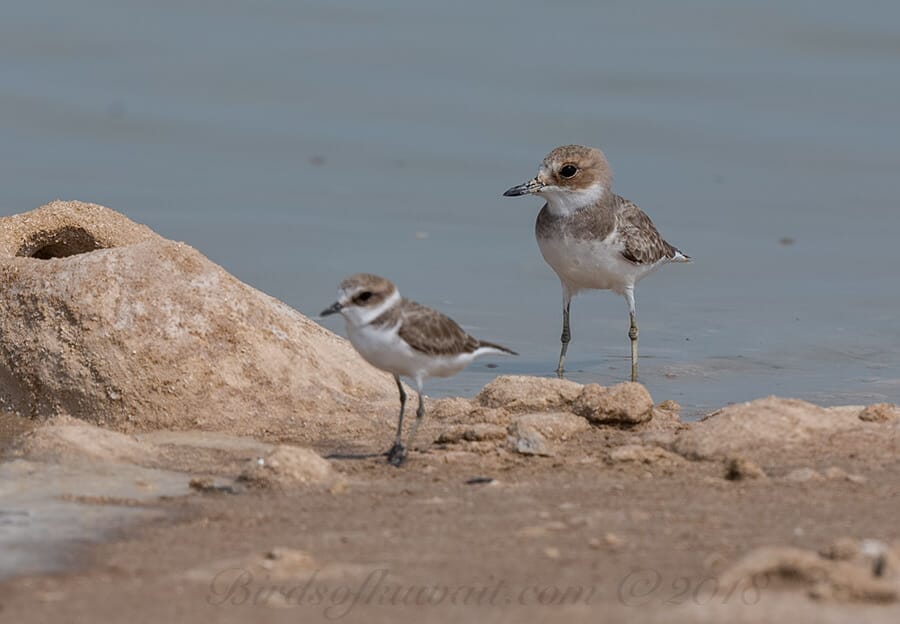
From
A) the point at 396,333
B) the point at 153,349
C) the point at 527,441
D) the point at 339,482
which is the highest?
the point at 396,333

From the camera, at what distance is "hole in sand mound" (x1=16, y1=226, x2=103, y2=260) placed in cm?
971

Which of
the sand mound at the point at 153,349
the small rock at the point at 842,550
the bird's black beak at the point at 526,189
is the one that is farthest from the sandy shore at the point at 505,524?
the bird's black beak at the point at 526,189

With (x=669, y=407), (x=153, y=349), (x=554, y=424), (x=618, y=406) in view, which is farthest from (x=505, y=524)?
(x=669, y=407)

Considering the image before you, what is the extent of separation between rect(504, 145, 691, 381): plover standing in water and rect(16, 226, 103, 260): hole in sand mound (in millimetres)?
3438

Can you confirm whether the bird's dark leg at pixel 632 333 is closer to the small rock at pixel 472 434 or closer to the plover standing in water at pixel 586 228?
the plover standing in water at pixel 586 228

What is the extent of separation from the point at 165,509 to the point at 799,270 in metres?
8.59

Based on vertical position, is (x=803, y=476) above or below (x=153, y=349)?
below

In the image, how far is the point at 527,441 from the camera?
812cm

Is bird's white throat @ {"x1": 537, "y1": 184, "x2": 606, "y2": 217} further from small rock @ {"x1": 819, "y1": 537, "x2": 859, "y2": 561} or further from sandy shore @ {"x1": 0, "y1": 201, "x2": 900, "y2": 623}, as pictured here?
small rock @ {"x1": 819, "y1": 537, "x2": 859, "y2": 561}

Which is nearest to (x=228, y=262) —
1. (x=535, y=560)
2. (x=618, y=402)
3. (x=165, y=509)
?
(x=618, y=402)

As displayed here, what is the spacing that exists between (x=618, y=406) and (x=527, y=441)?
83 centimetres

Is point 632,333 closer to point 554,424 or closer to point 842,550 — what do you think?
point 554,424

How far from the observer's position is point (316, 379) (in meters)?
9.20

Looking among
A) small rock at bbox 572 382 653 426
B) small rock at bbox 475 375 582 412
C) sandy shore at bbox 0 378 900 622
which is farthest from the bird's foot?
small rock at bbox 475 375 582 412
